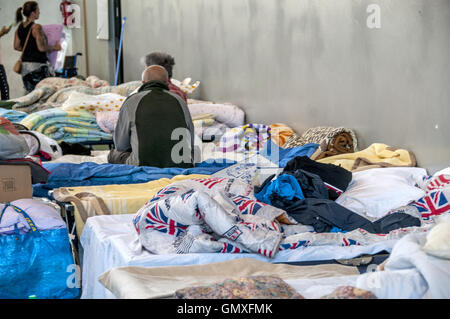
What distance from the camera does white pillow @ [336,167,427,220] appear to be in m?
2.90

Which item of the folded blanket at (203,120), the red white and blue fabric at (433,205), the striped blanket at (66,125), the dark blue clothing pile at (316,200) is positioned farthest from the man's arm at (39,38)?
the red white and blue fabric at (433,205)

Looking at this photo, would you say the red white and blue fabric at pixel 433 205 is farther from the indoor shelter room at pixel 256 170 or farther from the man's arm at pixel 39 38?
the man's arm at pixel 39 38

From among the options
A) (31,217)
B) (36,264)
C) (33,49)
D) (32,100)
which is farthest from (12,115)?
(36,264)

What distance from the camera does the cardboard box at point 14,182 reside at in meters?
2.74

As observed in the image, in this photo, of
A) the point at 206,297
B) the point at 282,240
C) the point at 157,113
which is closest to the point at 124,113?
the point at 157,113

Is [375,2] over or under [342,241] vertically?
over

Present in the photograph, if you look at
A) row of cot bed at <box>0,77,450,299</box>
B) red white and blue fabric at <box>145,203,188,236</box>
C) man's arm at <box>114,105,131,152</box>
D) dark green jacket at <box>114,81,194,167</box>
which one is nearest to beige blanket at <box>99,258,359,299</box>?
row of cot bed at <box>0,77,450,299</box>

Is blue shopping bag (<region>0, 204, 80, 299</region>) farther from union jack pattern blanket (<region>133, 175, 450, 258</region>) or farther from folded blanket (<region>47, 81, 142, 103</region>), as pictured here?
folded blanket (<region>47, 81, 142, 103</region>)

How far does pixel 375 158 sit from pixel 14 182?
6.92 ft

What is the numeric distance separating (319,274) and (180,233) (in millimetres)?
556

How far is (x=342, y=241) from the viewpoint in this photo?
2234 millimetres

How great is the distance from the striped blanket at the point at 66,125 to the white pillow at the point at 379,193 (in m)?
2.89
